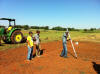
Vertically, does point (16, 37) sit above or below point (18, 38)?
above

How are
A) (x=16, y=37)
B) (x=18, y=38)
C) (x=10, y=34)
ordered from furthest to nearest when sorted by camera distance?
1. (x=18, y=38)
2. (x=16, y=37)
3. (x=10, y=34)

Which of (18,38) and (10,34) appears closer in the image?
(10,34)

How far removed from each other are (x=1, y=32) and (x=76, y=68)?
9.56 meters

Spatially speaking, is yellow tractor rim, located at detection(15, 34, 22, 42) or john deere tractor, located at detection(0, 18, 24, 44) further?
yellow tractor rim, located at detection(15, 34, 22, 42)

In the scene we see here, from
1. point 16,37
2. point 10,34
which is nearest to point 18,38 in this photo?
point 16,37

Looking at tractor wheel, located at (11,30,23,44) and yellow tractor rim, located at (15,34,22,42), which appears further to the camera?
yellow tractor rim, located at (15,34,22,42)

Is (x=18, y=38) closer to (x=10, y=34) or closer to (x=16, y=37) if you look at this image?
(x=16, y=37)

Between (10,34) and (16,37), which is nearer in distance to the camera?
(10,34)

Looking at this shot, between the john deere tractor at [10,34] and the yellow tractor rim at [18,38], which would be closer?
the john deere tractor at [10,34]

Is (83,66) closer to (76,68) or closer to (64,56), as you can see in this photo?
(76,68)

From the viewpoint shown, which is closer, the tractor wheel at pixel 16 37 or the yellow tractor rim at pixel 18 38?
the tractor wheel at pixel 16 37

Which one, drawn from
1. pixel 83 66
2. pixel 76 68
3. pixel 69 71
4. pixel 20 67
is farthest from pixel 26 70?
pixel 83 66

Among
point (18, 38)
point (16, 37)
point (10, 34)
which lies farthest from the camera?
point (18, 38)

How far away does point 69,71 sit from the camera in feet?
15.3
